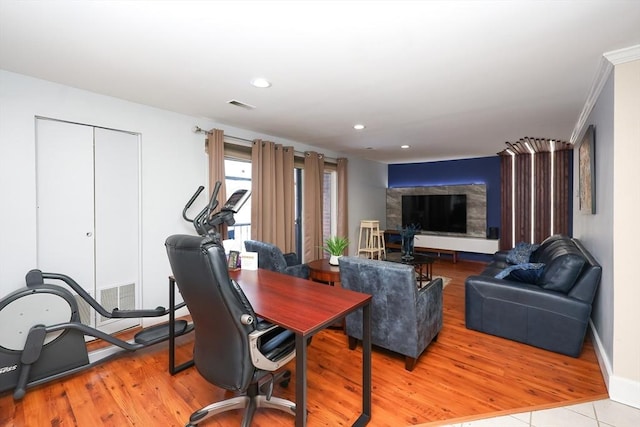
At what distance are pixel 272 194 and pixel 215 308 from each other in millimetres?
2866

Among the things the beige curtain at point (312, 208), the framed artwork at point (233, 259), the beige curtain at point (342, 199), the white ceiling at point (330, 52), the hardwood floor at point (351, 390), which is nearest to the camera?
the white ceiling at point (330, 52)

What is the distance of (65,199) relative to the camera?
2.55 metres

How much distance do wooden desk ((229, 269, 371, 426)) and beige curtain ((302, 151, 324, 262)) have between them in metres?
2.63

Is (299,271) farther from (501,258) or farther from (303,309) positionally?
(501,258)

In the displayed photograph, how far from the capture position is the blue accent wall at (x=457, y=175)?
239 inches

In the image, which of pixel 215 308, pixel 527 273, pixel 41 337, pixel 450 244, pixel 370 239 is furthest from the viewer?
pixel 450 244

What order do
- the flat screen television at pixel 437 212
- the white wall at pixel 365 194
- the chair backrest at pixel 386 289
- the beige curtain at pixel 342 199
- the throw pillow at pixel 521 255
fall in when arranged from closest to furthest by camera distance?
the chair backrest at pixel 386 289
the throw pillow at pixel 521 255
the beige curtain at pixel 342 199
the white wall at pixel 365 194
the flat screen television at pixel 437 212

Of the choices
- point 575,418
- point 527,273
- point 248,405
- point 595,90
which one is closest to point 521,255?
point 527,273

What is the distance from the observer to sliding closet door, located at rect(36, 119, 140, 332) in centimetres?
248

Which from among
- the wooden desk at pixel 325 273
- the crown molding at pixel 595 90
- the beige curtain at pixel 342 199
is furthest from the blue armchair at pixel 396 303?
the beige curtain at pixel 342 199

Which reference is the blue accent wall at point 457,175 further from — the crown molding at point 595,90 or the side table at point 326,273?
the side table at point 326,273

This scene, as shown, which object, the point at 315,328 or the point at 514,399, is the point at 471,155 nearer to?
the point at 514,399

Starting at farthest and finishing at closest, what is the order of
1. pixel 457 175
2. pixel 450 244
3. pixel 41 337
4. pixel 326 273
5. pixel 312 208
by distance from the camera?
1. pixel 457 175
2. pixel 450 244
3. pixel 312 208
4. pixel 326 273
5. pixel 41 337

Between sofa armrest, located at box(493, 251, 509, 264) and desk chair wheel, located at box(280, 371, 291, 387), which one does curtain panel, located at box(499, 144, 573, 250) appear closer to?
sofa armrest, located at box(493, 251, 509, 264)
